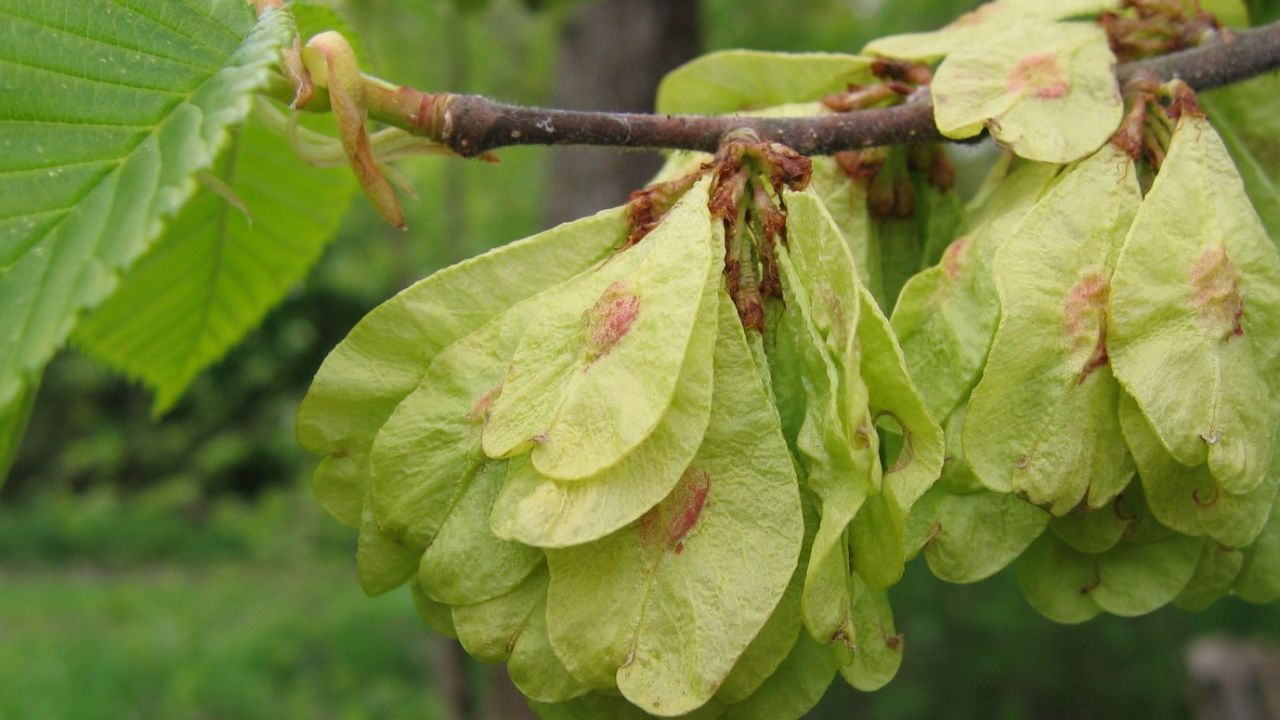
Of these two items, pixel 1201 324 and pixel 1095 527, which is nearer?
pixel 1201 324

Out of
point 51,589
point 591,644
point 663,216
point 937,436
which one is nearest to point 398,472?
point 591,644

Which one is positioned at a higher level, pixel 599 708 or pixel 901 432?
pixel 901 432

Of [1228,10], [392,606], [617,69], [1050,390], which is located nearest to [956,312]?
→ [1050,390]

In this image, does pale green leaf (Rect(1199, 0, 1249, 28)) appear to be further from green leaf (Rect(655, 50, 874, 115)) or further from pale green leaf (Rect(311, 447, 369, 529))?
pale green leaf (Rect(311, 447, 369, 529))

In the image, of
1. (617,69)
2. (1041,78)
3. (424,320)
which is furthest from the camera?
(617,69)

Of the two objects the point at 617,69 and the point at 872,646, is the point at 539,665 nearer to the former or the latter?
the point at 872,646

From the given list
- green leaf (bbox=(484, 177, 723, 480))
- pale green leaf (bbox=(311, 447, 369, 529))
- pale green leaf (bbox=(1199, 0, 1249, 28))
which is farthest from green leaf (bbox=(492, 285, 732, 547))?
pale green leaf (bbox=(1199, 0, 1249, 28))
